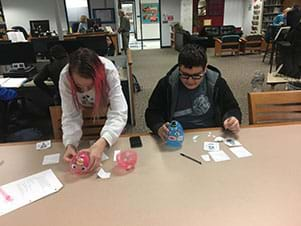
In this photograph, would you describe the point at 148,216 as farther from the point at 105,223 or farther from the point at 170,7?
the point at 170,7

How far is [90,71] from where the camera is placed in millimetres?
1246

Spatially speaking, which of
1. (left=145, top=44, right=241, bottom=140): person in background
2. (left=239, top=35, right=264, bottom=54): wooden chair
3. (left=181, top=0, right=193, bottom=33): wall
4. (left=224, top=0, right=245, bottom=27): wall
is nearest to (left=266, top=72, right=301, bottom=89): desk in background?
(left=145, top=44, right=241, bottom=140): person in background

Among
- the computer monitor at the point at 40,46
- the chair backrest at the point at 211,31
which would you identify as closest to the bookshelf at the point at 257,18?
the chair backrest at the point at 211,31

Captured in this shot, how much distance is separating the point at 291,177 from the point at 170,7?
969cm

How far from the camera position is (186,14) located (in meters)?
9.55

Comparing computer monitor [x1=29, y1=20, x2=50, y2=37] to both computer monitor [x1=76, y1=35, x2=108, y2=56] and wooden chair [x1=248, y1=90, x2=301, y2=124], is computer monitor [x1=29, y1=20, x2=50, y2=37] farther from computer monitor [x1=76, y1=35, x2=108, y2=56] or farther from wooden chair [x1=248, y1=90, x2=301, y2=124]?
wooden chair [x1=248, y1=90, x2=301, y2=124]

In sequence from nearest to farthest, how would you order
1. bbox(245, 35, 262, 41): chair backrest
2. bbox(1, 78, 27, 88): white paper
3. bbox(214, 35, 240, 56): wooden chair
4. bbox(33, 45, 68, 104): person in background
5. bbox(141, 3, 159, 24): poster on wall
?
bbox(33, 45, 68, 104): person in background < bbox(1, 78, 27, 88): white paper < bbox(214, 35, 240, 56): wooden chair < bbox(245, 35, 262, 41): chair backrest < bbox(141, 3, 159, 24): poster on wall

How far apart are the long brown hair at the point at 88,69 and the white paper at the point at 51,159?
0.95 ft

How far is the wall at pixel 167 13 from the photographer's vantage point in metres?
9.74

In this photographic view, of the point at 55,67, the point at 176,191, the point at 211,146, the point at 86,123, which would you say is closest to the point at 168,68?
the point at 55,67

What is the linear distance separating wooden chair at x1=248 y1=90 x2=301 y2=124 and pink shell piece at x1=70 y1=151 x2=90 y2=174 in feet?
3.57

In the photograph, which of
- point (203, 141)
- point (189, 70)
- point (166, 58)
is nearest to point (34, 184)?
point (203, 141)

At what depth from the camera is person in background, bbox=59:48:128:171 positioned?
4.09 feet

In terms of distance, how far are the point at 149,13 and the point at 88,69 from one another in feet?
37.8
